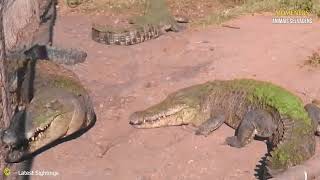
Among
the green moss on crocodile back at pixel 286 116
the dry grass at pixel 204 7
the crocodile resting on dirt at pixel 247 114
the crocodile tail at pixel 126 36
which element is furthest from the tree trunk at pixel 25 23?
the green moss on crocodile back at pixel 286 116

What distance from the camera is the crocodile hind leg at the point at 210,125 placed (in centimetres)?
755

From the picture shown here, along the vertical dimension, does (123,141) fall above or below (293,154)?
below

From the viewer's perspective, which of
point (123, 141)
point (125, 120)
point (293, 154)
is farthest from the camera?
point (125, 120)

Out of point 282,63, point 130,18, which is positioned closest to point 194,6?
point 130,18

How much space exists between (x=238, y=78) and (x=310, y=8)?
→ 3506 mm

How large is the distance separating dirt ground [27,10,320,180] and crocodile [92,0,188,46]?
17 cm

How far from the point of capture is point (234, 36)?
10609mm

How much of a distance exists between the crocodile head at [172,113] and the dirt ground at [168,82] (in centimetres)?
10

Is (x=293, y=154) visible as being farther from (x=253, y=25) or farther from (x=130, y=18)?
(x=130, y=18)

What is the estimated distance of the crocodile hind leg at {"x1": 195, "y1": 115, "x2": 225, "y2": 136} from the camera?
7551 mm

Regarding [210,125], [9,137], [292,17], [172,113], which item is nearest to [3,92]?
[9,137]

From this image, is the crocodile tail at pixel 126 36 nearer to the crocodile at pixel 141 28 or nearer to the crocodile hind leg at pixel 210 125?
the crocodile at pixel 141 28

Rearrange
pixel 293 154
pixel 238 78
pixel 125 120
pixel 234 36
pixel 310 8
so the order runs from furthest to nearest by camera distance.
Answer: pixel 310 8, pixel 234 36, pixel 238 78, pixel 125 120, pixel 293 154

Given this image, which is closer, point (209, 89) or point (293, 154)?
point (293, 154)
